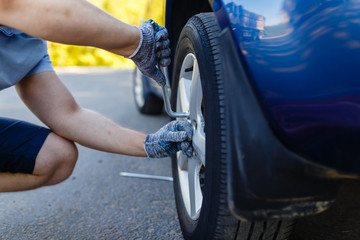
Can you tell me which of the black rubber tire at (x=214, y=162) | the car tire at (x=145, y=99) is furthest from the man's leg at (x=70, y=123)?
the car tire at (x=145, y=99)

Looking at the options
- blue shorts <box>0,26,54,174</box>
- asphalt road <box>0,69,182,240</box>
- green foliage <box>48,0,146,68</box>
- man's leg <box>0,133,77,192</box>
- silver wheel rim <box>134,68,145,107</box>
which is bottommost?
green foliage <box>48,0,146,68</box>

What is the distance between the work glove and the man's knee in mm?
445

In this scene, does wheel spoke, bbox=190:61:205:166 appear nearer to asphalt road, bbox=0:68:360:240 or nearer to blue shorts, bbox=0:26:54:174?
asphalt road, bbox=0:68:360:240

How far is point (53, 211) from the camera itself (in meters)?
1.77

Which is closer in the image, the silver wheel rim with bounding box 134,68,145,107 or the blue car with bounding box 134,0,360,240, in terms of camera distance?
the blue car with bounding box 134,0,360,240

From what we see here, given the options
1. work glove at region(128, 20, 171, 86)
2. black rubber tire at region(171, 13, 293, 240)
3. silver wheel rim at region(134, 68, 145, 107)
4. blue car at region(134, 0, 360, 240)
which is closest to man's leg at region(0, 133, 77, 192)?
work glove at region(128, 20, 171, 86)

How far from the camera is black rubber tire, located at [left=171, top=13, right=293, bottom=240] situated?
3.14 ft

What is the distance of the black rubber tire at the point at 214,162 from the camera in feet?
3.14

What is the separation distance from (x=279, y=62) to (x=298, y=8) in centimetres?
14

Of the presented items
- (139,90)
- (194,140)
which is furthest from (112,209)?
(139,90)

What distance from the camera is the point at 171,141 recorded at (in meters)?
1.43

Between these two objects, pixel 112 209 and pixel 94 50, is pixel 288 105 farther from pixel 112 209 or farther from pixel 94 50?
pixel 94 50

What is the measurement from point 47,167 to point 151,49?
2.00 ft

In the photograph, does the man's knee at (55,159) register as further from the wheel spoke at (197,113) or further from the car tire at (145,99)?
the car tire at (145,99)
